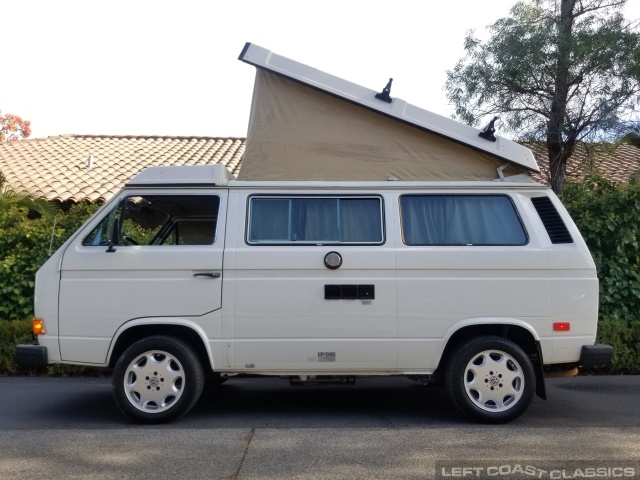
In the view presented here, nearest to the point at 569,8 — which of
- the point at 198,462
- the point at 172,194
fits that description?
the point at 172,194

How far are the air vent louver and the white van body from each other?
0.12m

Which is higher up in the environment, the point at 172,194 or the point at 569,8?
the point at 569,8

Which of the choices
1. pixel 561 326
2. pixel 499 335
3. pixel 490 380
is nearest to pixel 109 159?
pixel 499 335

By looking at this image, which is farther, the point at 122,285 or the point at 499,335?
the point at 499,335

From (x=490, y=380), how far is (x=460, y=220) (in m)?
1.44

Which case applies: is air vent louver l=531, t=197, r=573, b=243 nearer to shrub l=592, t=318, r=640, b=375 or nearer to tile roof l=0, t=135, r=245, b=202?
shrub l=592, t=318, r=640, b=375

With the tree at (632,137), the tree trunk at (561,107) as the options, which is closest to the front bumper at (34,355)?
the tree trunk at (561,107)

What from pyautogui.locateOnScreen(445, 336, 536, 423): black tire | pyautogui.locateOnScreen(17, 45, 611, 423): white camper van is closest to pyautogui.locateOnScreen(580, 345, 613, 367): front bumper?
pyautogui.locateOnScreen(17, 45, 611, 423): white camper van

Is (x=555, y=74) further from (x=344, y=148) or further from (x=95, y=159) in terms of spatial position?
(x=95, y=159)

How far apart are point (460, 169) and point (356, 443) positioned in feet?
8.91

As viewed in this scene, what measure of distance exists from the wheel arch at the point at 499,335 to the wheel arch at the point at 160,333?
2064mm

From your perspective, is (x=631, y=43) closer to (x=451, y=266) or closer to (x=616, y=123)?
(x=616, y=123)

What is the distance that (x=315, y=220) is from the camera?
6871 millimetres

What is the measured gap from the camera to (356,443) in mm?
5969
